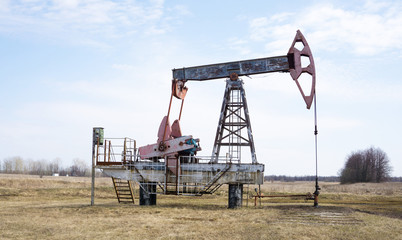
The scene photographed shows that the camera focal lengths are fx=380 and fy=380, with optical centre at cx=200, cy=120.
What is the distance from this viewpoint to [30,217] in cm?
1462

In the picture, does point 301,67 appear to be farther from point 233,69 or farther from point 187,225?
point 187,225

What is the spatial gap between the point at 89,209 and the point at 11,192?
14.4 meters

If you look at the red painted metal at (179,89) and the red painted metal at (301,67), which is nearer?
the red painted metal at (301,67)

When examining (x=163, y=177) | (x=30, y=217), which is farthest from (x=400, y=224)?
(x=30, y=217)

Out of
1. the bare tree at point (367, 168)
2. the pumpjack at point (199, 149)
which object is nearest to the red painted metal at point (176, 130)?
the pumpjack at point (199, 149)

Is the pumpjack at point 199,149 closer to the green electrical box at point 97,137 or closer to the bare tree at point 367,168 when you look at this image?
the green electrical box at point 97,137

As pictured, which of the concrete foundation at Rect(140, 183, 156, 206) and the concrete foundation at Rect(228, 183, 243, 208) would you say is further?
the concrete foundation at Rect(140, 183, 156, 206)

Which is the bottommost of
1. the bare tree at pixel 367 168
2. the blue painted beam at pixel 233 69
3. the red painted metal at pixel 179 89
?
the bare tree at pixel 367 168

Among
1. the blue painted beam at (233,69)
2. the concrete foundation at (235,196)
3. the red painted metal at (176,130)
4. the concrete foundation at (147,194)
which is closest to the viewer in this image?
the concrete foundation at (235,196)

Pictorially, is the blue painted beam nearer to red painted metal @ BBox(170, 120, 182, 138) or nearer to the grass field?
red painted metal @ BBox(170, 120, 182, 138)

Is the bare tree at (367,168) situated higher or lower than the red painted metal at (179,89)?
lower

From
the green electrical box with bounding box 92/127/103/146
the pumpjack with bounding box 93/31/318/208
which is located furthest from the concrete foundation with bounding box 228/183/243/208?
the green electrical box with bounding box 92/127/103/146

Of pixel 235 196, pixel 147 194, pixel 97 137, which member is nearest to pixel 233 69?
pixel 235 196

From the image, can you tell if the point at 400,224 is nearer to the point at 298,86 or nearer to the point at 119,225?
the point at 298,86
